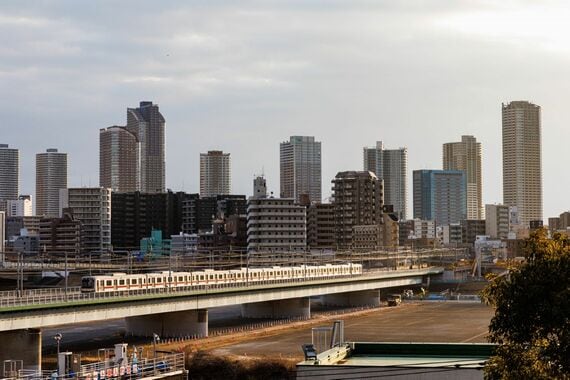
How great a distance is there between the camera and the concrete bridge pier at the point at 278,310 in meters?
129

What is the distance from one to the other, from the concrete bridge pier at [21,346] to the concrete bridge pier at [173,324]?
27282mm

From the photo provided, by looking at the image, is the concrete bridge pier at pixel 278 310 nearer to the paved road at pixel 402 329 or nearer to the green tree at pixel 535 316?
the paved road at pixel 402 329

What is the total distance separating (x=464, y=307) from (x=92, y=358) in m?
72.3

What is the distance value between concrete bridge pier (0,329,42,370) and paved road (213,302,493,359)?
1554 centimetres

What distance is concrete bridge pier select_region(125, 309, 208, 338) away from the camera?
331 feet

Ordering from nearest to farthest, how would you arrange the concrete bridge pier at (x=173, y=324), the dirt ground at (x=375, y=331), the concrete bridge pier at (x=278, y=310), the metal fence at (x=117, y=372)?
the metal fence at (x=117, y=372)
the dirt ground at (x=375, y=331)
the concrete bridge pier at (x=173, y=324)
the concrete bridge pier at (x=278, y=310)

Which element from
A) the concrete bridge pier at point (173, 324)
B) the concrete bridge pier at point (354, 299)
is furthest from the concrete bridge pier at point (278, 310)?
the concrete bridge pier at point (354, 299)

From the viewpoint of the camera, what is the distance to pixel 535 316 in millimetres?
28562

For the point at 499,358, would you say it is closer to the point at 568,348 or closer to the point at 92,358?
the point at 568,348

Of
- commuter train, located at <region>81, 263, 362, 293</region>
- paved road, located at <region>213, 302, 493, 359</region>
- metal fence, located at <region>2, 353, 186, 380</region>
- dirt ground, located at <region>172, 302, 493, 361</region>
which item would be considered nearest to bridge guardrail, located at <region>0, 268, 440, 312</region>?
commuter train, located at <region>81, 263, 362, 293</region>

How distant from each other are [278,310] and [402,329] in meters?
30.2

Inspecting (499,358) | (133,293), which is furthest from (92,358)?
(499,358)

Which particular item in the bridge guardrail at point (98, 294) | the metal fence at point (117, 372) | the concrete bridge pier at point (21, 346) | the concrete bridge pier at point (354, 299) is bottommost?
the concrete bridge pier at point (354, 299)

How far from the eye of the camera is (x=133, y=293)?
92.8 meters
